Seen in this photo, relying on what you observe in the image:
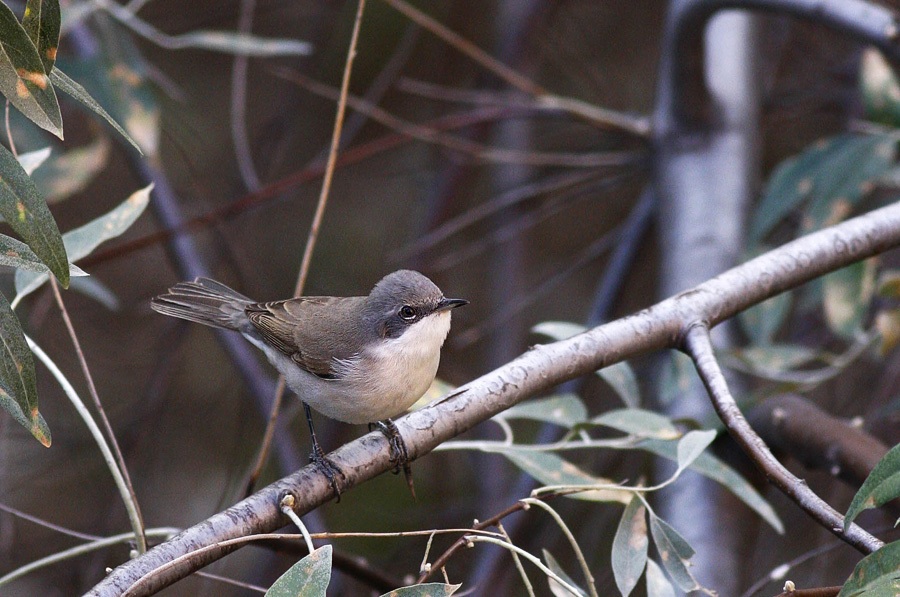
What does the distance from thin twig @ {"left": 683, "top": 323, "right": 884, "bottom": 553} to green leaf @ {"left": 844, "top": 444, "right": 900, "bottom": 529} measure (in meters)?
0.07

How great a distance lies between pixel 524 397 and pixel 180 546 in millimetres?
842

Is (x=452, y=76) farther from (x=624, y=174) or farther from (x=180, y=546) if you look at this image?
(x=180, y=546)

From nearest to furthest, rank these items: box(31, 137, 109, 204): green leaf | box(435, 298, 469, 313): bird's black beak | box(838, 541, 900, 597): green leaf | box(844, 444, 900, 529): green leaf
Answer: box(838, 541, 900, 597): green leaf → box(844, 444, 900, 529): green leaf → box(435, 298, 469, 313): bird's black beak → box(31, 137, 109, 204): green leaf

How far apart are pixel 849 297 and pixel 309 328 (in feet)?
6.68

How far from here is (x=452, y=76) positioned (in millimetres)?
6074

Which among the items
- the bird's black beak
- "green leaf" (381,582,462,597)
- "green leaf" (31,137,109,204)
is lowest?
"green leaf" (381,582,462,597)

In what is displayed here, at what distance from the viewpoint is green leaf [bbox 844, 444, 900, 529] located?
150cm

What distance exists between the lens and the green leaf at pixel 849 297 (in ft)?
11.0

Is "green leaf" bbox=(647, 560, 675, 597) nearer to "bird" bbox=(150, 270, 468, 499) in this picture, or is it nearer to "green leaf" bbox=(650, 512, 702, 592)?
"green leaf" bbox=(650, 512, 702, 592)

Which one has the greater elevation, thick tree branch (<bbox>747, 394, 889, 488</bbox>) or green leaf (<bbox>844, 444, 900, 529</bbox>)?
thick tree branch (<bbox>747, 394, 889, 488</bbox>)

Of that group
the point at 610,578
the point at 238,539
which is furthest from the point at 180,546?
the point at 610,578

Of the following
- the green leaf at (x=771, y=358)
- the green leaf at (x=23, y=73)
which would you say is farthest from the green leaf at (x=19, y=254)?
the green leaf at (x=771, y=358)

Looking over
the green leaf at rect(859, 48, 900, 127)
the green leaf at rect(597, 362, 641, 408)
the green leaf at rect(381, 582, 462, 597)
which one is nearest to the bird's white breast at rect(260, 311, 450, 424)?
the green leaf at rect(597, 362, 641, 408)

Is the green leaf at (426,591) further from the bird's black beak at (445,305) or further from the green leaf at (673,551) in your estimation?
the bird's black beak at (445,305)
